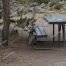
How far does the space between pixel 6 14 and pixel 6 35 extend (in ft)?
2.19

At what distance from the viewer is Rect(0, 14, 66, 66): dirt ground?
23.0 feet

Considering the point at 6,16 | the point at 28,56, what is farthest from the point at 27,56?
the point at 6,16

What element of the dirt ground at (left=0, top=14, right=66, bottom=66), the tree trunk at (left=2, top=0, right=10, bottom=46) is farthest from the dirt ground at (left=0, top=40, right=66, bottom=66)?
the tree trunk at (left=2, top=0, right=10, bottom=46)

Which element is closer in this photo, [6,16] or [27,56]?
[27,56]

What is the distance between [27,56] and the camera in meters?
Answer: 7.84

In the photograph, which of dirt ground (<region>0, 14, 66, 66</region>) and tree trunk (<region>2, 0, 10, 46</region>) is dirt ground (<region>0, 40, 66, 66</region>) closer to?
dirt ground (<region>0, 14, 66, 66</region>)

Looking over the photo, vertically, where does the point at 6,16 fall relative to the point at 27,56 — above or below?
above

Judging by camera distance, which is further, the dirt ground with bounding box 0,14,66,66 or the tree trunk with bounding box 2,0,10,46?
the tree trunk with bounding box 2,0,10,46

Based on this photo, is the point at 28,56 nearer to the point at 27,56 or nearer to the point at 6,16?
the point at 27,56

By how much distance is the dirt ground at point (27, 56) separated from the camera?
23.0 feet

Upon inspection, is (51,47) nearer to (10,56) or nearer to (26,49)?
(26,49)

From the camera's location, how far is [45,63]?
698 centimetres

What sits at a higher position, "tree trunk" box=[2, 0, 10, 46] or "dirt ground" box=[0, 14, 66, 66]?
"tree trunk" box=[2, 0, 10, 46]

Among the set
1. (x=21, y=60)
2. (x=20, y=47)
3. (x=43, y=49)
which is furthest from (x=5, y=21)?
(x=21, y=60)
